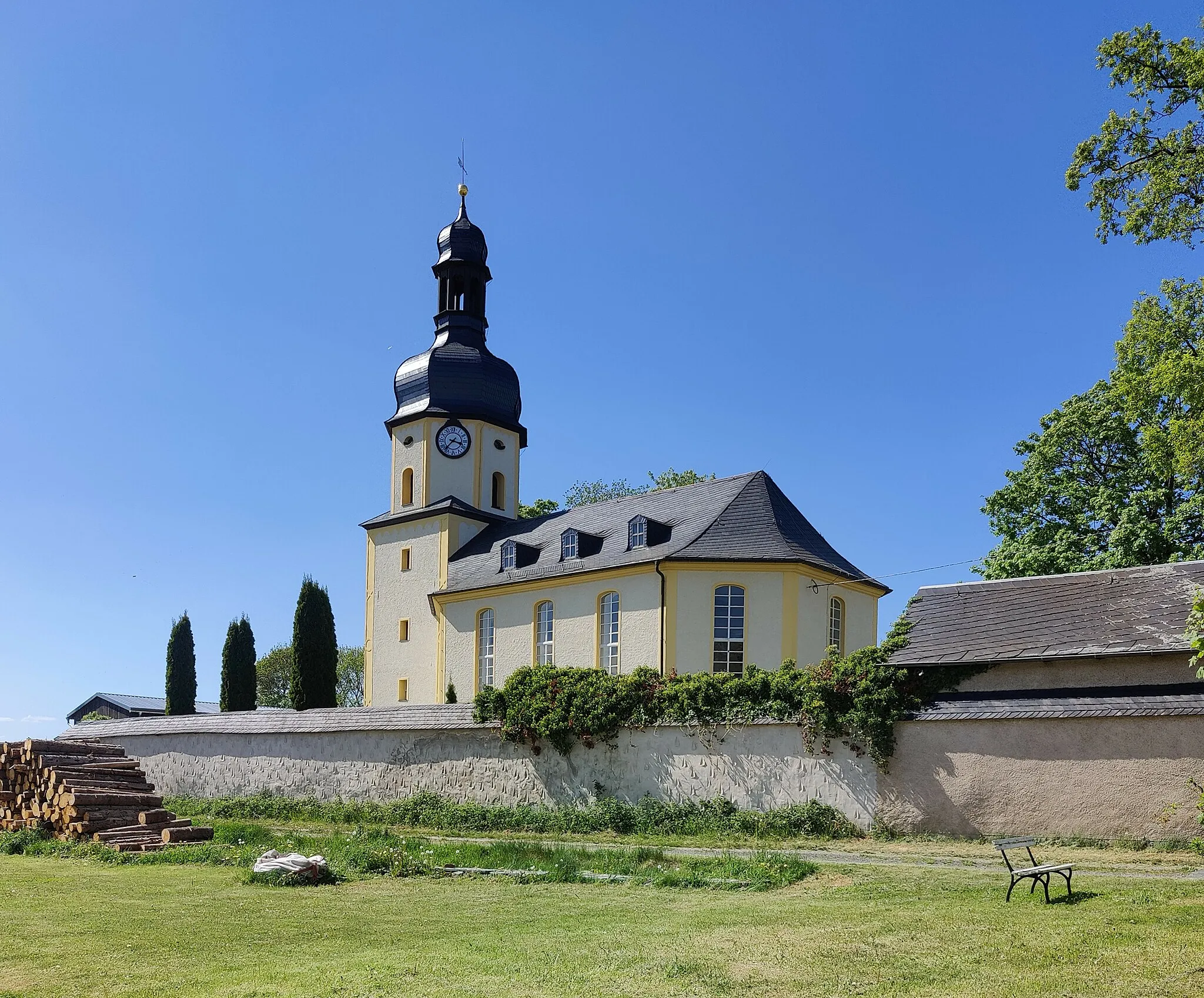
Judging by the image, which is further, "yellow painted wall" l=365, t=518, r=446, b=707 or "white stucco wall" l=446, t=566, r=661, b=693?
"yellow painted wall" l=365, t=518, r=446, b=707

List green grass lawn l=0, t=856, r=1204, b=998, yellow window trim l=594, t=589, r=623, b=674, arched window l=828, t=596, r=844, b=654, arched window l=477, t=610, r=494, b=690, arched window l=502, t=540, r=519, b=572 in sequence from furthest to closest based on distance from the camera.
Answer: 1. arched window l=502, t=540, r=519, b=572
2. arched window l=477, t=610, r=494, b=690
3. yellow window trim l=594, t=589, r=623, b=674
4. arched window l=828, t=596, r=844, b=654
5. green grass lawn l=0, t=856, r=1204, b=998

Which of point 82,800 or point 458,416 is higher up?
point 458,416

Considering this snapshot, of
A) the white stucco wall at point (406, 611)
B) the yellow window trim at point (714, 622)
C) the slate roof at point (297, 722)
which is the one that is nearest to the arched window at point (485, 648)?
the white stucco wall at point (406, 611)

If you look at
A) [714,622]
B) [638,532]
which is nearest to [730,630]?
[714,622]

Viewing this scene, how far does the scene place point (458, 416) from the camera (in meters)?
40.1

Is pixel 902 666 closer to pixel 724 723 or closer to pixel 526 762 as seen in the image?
pixel 724 723

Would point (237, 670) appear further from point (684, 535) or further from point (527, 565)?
point (684, 535)

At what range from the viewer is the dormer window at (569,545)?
3372 cm

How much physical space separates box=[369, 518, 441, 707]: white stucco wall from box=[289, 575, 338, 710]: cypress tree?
2.03m

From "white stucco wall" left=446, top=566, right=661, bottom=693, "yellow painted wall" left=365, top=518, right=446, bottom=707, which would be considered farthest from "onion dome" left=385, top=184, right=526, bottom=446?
"white stucco wall" left=446, top=566, right=661, bottom=693

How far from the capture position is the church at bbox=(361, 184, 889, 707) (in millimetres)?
29859

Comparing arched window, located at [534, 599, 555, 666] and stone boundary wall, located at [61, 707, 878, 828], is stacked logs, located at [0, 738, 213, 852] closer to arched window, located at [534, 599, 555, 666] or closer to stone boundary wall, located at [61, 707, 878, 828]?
stone boundary wall, located at [61, 707, 878, 828]

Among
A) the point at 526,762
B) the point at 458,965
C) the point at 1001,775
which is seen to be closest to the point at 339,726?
the point at 526,762

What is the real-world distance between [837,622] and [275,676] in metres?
49.6
